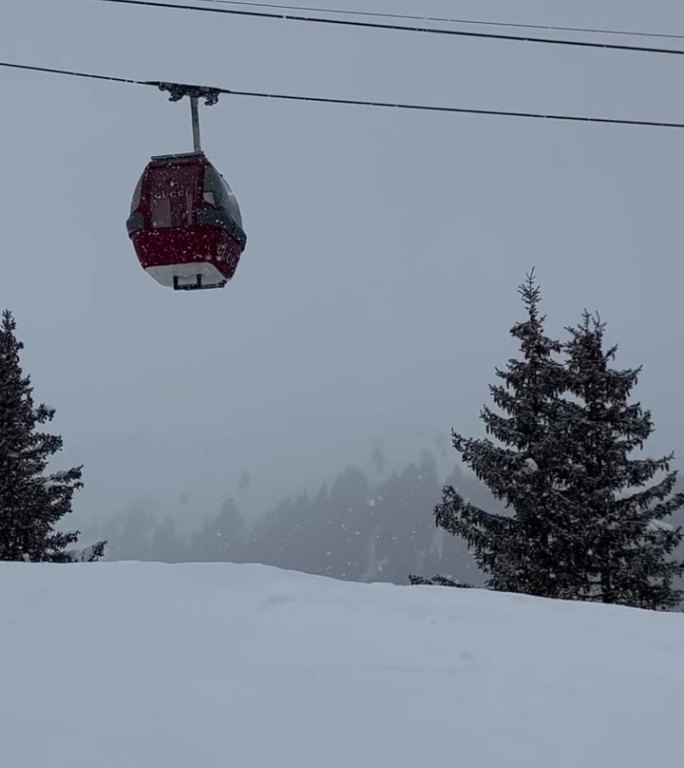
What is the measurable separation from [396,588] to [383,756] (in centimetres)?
315

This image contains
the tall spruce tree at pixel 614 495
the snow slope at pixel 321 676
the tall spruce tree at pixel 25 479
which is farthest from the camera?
the tall spruce tree at pixel 25 479

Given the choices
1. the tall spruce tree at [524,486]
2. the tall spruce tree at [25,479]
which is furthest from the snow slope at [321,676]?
the tall spruce tree at [25,479]

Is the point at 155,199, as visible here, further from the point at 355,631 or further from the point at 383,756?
the point at 383,756

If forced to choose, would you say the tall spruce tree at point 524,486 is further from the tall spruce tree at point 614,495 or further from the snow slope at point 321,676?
the snow slope at point 321,676

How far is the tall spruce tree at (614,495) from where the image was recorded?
1467 centimetres

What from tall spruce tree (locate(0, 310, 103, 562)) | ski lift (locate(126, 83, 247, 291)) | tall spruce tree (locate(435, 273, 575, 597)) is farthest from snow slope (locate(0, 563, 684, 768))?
Result: tall spruce tree (locate(0, 310, 103, 562))

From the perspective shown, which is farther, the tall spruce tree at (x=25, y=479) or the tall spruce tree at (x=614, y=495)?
the tall spruce tree at (x=25, y=479)

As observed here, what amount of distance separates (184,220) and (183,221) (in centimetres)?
2

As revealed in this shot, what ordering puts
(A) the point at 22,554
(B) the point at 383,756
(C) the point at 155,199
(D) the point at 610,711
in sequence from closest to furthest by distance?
1. (B) the point at 383,756
2. (D) the point at 610,711
3. (C) the point at 155,199
4. (A) the point at 22,554

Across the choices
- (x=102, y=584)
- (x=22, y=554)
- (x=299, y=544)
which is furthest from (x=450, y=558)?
(x=102, y=584)

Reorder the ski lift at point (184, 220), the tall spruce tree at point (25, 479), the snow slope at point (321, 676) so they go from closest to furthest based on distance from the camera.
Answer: the snow slope at point (321, 676) < the ski lift at point (184, 220) < the tall spruce tree at point (25, 479)

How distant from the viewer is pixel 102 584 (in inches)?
281

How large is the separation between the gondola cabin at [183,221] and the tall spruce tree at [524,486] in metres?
9.26

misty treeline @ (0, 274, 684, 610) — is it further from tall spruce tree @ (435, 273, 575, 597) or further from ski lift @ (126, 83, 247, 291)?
ski lift @ (126, 83, 247, 291)
